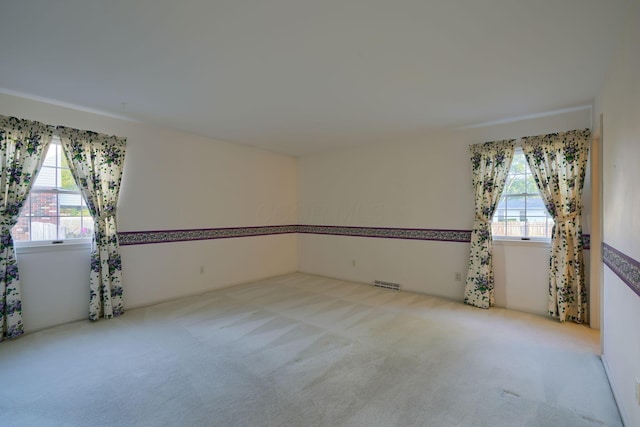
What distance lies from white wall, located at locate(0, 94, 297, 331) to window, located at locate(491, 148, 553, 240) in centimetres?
387

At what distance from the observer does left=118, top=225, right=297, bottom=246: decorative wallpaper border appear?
4.01m

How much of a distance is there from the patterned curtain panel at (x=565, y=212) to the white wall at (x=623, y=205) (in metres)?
1.06

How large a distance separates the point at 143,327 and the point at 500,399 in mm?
3485

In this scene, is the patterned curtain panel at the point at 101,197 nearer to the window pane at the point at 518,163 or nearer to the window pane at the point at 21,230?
the window pane at the point at 21,230

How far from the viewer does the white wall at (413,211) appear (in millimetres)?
3857

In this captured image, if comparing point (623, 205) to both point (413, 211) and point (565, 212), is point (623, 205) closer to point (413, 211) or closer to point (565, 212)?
point (565, 212)

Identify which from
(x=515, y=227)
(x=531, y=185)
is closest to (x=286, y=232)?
(x=515, y=227)

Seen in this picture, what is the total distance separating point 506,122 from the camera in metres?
3.97

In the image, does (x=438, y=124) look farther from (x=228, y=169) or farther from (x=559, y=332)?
(x=228, y=169)

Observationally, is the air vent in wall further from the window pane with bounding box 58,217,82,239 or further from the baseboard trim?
the window pane with bounding box 58,217,82,239

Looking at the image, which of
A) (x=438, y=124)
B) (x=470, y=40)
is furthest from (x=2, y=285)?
(x=438, y=124)

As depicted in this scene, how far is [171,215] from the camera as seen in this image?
4406 mm

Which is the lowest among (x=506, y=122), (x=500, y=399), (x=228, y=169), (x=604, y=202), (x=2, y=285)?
(x=500, y=399)

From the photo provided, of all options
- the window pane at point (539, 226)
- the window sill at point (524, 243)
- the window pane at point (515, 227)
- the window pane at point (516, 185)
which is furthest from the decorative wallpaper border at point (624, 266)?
the window pane at point (516, 185)
